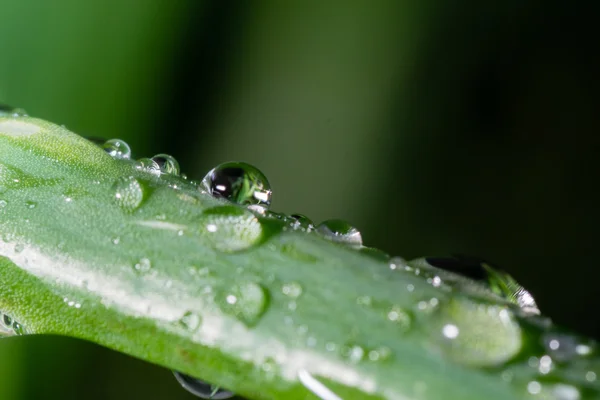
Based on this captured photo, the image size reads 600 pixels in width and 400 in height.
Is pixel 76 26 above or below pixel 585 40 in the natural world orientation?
below

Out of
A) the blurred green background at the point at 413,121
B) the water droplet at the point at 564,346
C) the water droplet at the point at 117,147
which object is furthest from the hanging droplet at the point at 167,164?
the blurred green background at the point at 413,121

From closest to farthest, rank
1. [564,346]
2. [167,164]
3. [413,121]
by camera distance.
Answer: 1. [564,346]
2. [167,164]
3. [413,121]

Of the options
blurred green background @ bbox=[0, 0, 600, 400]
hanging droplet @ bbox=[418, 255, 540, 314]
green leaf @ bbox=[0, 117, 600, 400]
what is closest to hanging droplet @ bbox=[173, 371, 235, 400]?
green leaf @ bbox=[0, 117, 600, 400]

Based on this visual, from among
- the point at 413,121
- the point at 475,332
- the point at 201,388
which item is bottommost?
the point at 201,388

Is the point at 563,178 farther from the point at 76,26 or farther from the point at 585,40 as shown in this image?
the point at 76,26

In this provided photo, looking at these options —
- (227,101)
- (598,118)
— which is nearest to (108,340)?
(227,101)

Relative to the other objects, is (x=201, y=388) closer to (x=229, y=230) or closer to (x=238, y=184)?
(x=229, y=230)

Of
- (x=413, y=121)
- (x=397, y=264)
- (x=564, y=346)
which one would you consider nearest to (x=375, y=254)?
(x=397, y=264)

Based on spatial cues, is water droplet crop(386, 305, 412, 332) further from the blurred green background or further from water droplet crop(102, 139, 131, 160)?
the blurred green background
